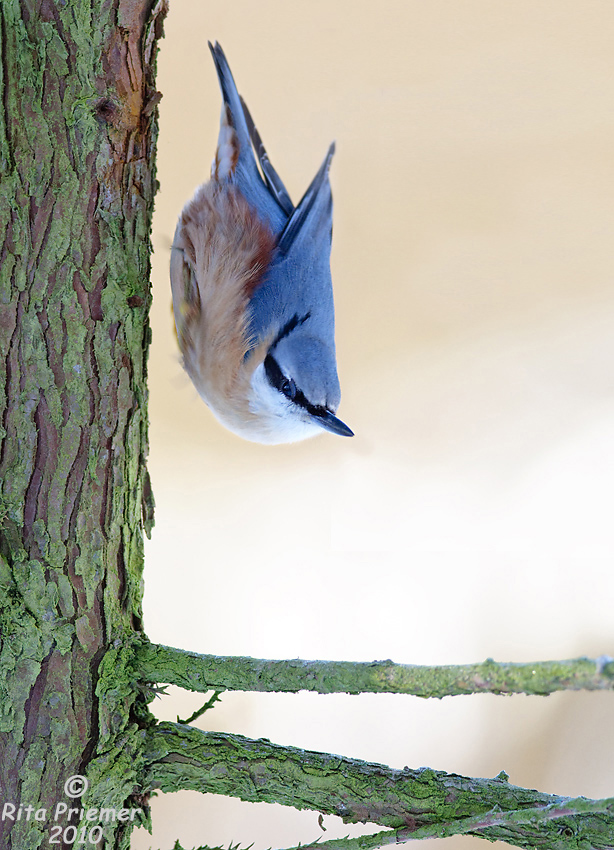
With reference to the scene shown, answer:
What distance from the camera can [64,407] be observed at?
0.93 m

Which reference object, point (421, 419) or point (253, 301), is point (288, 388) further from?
point (421, 419)

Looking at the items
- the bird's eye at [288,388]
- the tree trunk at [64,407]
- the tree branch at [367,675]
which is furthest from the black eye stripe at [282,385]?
the tree branch at [367,675]

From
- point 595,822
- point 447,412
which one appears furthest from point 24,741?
point 447,412

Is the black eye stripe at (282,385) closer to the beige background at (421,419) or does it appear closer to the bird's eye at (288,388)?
the bird's eye at (288,388)

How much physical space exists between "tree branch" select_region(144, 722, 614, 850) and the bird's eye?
575 mm

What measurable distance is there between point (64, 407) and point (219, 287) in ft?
1.54

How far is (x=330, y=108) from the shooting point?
2098 millimetres

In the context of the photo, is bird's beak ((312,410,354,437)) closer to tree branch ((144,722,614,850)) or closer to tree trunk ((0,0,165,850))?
tree trunk ((0,0,165,850))

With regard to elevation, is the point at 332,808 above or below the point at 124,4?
below

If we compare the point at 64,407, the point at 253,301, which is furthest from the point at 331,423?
the point at 64,407

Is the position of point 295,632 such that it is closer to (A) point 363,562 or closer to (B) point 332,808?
(A) point 363,562

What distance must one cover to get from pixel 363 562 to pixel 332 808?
1286 mm

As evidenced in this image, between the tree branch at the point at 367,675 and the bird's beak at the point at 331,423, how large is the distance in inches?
18.3

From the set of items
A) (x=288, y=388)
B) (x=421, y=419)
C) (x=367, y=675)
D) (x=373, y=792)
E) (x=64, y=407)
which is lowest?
(x=373, y=792)
